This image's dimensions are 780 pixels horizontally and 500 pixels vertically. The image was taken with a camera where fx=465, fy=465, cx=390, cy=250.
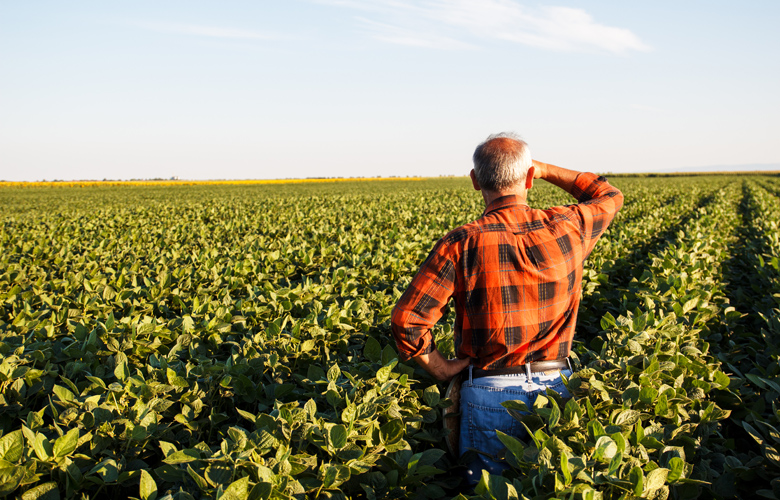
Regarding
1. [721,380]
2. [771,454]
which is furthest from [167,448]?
[721,380]

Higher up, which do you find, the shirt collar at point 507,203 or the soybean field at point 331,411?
the shirt collar at point 507,203

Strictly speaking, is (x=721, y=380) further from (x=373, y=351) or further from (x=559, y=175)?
(x=373, y=351)

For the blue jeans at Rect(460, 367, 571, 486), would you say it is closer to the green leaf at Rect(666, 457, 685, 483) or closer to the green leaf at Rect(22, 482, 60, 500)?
the green leaf at Rect(666, 457, 685, 483)

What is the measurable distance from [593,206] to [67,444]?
264cm

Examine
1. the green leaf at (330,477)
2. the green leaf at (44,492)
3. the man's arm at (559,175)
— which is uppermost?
the man's arm at (559,175)

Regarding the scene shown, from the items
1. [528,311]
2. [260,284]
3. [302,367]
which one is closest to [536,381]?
[528,311]

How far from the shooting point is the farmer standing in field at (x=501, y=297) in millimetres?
2104

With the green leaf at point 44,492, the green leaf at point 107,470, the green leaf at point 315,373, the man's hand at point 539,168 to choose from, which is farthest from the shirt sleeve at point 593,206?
the green leaf at point 44,492

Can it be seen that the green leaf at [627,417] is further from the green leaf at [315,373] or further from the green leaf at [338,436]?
the green leaf at [315,373]

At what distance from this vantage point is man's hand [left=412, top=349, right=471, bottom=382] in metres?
2.29

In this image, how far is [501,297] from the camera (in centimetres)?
215

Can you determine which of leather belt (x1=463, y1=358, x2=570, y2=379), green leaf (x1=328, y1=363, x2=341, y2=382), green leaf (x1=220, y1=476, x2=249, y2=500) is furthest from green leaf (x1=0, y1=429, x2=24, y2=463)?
leather belt (x1=463, y1=358, x2=570, y2=379)

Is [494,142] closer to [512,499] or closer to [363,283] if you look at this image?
[512,499]

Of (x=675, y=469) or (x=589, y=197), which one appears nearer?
(x=675, y=469)
